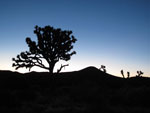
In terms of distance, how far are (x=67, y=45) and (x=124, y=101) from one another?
13927 millimetres

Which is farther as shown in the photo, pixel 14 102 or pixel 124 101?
pixel 124 101

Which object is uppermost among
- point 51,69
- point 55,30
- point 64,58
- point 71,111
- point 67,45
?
point 55,30

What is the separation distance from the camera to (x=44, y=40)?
20.5m

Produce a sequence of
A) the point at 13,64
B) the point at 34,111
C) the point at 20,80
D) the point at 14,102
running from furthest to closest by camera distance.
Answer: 1. the point at 13,64
2. the point at 20,80
3. the point at 14,102
4. the point at 34,111

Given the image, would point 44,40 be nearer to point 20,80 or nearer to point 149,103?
point 20,80

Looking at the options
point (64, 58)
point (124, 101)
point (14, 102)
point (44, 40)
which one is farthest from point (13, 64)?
point (124, 101)

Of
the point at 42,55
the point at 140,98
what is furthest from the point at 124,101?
the point at 42,55

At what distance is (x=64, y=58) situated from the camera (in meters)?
22.2

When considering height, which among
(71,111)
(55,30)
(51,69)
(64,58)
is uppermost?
(55,30)

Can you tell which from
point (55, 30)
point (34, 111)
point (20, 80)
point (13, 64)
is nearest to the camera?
point (34, 111)

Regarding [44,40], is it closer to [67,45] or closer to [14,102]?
[67,45]

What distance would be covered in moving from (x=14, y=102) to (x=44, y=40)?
1320cm

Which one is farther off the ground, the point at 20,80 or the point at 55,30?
the point at 55,30

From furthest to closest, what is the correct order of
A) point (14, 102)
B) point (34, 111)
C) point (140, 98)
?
point (140, 98) < point (14, 102) < point (34, 111)
